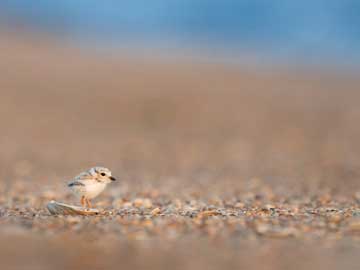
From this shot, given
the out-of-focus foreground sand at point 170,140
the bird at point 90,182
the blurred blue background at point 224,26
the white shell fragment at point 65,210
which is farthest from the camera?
the blurred blue background at point 224,26

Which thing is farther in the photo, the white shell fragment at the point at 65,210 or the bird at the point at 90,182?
the bird at the point at 90,182

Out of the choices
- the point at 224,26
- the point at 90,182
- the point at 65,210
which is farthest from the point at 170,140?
the point at 224,26

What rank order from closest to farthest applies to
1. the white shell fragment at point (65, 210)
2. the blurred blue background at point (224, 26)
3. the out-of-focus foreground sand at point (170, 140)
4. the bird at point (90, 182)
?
the out-of-focus foreground sand at point (170, 140) < the white shell fragment at point (65, 210) < the bird at point (90, 182) < the blurred blue background at point (224, 26)

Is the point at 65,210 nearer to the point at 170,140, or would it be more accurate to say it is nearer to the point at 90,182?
the point at 90,182

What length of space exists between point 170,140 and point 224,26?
36.9m

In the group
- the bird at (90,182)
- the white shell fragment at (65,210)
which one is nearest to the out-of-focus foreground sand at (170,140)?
the white shell fragment at (65,210)

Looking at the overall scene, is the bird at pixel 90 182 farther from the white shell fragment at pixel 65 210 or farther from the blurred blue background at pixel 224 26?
the blurred blue background at pixel 224 26

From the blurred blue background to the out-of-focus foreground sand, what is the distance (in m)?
8.43

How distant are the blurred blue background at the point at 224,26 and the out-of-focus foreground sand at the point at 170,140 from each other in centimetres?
843

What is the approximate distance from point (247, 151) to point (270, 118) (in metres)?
4.74

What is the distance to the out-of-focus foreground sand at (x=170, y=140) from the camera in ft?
20.5

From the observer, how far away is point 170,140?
64.4 feet

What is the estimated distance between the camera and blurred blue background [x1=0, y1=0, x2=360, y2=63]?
142 feet

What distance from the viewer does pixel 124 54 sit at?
1419 inches
